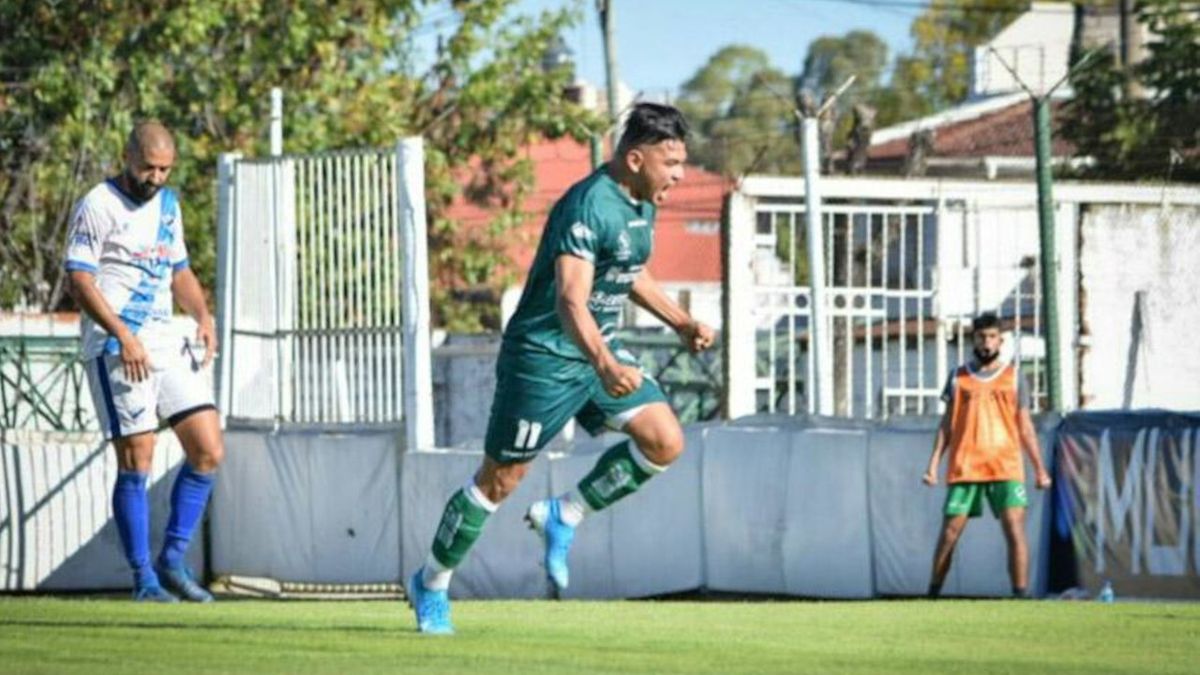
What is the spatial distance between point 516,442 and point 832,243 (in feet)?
33.3

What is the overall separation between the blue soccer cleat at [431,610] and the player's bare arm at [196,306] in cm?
372

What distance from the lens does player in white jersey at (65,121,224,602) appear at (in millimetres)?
14883

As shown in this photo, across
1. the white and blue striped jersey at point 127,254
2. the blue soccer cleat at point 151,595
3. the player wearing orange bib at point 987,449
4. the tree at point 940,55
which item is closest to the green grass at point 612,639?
the blue soccer cleat at point 151,595

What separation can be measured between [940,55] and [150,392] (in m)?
82.6

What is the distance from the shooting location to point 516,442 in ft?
37.7

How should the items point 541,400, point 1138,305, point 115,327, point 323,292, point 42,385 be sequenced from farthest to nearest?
point 42,385 < point 1138,305 < point 323,292 < point 115,327 < point 541,400

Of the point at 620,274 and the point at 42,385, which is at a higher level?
the point at 620,274

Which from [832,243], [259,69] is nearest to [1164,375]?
[832,243]

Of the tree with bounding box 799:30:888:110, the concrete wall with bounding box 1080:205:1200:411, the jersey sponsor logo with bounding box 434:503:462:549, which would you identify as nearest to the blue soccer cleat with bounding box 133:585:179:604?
the jersey sponsor logo with bounding box 434:503:462:549

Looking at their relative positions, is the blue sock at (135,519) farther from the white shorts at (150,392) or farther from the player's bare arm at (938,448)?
the player's bare arm at (938,448)

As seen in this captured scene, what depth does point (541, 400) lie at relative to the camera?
11.5 meters

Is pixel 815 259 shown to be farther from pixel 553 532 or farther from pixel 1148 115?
pixel 1148 115

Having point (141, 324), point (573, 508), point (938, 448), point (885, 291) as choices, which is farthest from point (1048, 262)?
point (573, 508)

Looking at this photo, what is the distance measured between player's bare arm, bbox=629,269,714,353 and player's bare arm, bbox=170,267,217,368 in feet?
11.7
